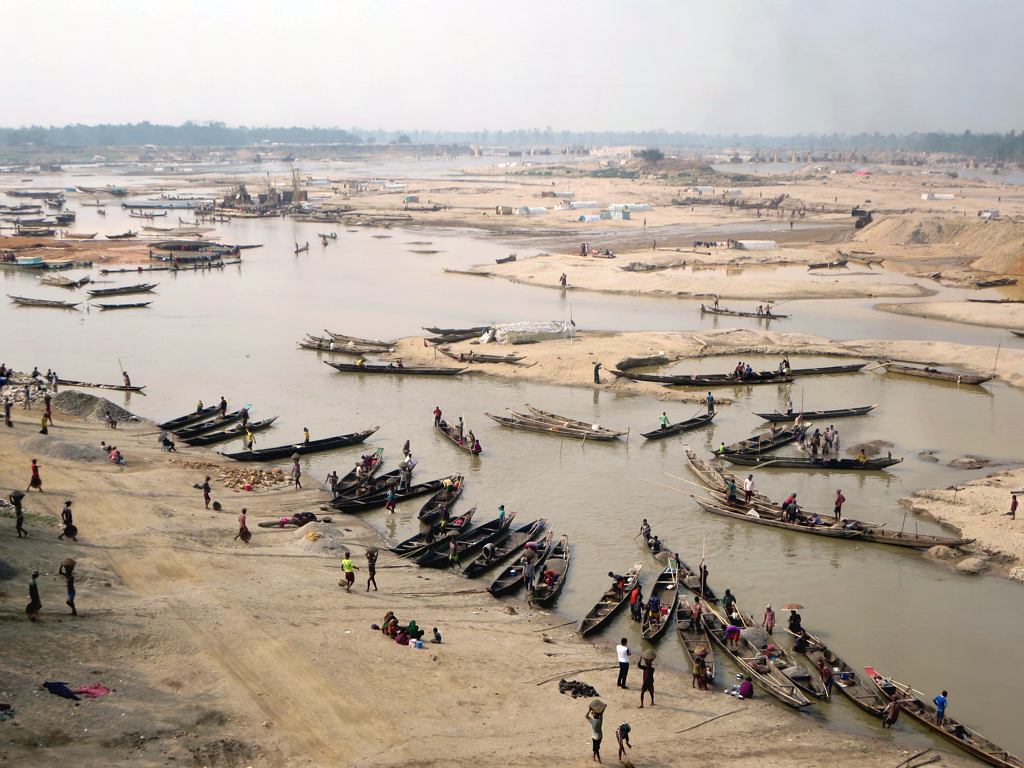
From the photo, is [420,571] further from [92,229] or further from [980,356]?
[92,229]

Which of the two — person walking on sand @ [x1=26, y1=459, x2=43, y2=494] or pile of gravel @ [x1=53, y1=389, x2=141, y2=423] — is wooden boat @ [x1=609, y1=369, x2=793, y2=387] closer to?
pile of gravel @ [x1=53, y1=389, x2=141, y2=423]

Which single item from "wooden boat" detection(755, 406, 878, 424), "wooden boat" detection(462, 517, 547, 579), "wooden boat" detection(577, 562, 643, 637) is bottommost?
"wooden boat" detection(577, 562, 643, 637)

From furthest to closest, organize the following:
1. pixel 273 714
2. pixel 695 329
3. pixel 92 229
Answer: pixel 92 229 → pixel 695 329 → pixel 273 714

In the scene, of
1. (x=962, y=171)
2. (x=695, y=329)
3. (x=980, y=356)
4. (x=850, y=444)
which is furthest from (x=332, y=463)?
(x=962, y=171)

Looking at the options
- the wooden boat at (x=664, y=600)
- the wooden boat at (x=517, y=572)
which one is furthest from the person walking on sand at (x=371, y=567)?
the wooden boat at (x=664, y=600)

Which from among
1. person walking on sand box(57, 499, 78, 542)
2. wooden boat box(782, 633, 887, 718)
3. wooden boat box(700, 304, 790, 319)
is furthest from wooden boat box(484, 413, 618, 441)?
wooden boat box(700, 304, 790, 319)

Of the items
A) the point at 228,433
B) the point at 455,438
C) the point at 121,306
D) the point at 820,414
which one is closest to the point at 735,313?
the point at 820,414

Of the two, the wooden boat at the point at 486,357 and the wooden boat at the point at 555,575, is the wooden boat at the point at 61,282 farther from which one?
the wooden boat at the point at 555,575
